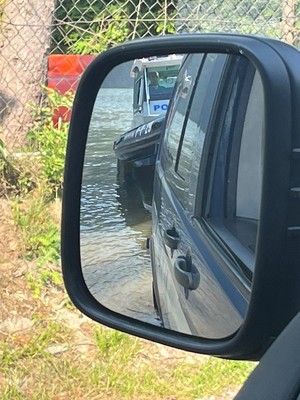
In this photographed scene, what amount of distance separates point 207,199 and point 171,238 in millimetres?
209

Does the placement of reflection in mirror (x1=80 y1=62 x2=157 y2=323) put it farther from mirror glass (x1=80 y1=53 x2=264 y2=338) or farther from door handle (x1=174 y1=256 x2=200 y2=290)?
door handle (x1=174 y1=256 x2=200 y2=290)

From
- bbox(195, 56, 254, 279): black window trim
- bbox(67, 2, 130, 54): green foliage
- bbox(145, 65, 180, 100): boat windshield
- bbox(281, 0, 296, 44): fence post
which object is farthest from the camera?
bbox(67, 2, 130, 54): green foliage

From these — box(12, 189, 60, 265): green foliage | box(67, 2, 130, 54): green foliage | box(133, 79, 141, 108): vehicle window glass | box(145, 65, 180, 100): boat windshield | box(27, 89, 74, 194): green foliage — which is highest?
box(67, 2, 130, 54): green foliage

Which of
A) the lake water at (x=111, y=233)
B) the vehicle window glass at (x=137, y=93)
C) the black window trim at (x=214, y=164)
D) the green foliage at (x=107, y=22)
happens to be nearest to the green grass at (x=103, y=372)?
the vehicle window glass at (x=137, y=93)

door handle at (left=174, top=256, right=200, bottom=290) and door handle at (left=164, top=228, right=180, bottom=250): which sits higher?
door handle at (left=164, top=228, right=180, bottom=250)

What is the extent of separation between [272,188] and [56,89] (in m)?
4.12

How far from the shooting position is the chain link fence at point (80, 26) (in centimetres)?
503

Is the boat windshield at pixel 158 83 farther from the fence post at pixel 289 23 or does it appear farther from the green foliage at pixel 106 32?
the fence post at pixel 289 23

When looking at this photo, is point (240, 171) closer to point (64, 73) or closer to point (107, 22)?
point (107, 22)

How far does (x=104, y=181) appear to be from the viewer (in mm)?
2307

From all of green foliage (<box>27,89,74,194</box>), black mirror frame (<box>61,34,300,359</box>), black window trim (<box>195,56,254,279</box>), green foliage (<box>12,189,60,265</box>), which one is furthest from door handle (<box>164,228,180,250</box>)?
green foliage (<box>27,89,74,194</box>)

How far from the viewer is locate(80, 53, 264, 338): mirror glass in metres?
1.54

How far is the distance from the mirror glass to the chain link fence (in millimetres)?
2749

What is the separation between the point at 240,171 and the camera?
5.20 feet
